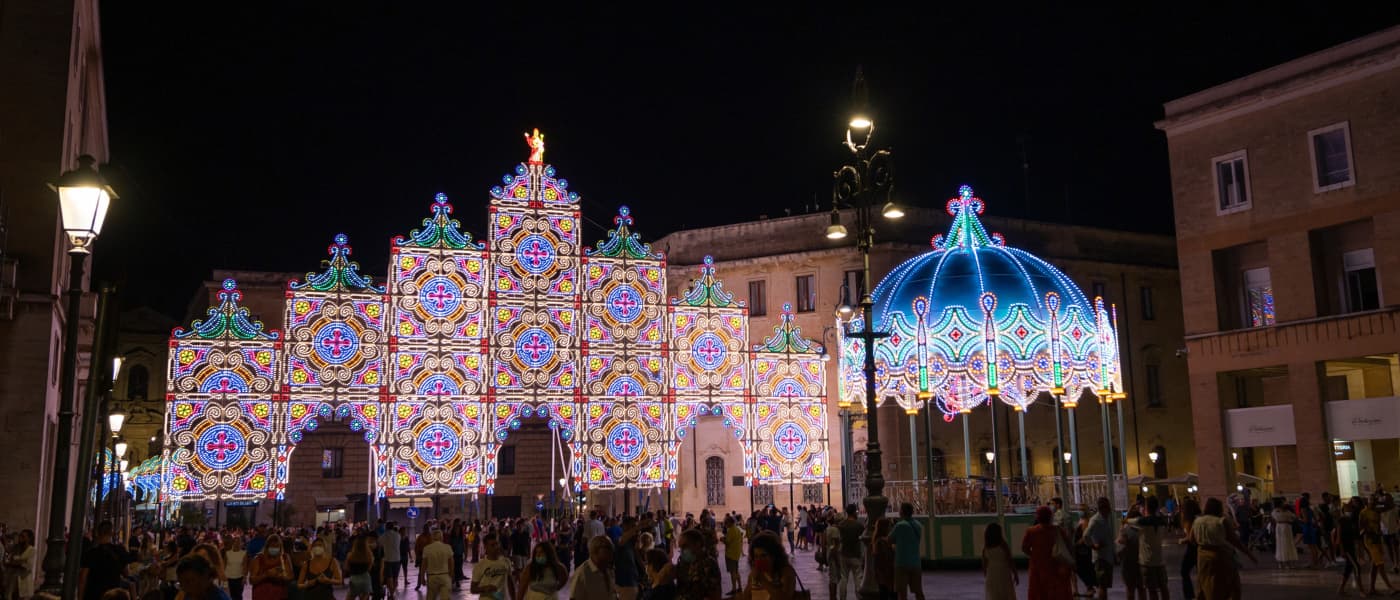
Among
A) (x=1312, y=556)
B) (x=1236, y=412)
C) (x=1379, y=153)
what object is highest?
(x=1379, y=153)

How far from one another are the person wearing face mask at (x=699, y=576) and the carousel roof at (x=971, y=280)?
17514 mm

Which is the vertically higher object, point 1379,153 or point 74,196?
point 1379,153

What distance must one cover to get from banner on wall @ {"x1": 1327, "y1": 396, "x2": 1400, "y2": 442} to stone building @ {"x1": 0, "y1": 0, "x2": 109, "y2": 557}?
30633 millimetres

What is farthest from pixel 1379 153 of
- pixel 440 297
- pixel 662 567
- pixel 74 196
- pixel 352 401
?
pixel 74 196

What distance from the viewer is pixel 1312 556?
24.1 meters

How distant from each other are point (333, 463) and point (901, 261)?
985 inches

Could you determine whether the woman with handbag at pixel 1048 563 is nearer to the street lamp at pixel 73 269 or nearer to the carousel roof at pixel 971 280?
the street lamp at pixel 73 269

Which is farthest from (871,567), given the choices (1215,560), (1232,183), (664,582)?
(1232,183)

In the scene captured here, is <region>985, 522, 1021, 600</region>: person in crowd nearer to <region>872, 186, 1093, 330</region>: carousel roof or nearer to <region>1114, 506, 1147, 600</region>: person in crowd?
<region>1114, 506, 1147, 600</region>: person in crowd

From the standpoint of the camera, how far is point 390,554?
20234 millimetres

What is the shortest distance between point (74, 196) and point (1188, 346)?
33.6 meters

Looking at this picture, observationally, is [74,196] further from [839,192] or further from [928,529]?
[928,529]

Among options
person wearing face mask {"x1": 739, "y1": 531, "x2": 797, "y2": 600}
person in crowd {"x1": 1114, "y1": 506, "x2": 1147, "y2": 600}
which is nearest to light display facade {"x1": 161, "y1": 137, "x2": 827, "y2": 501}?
person in crowd {"x1": 1114, "y1": 506, "x2": 1147, "y2": 600}

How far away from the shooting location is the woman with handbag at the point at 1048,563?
12477 mm
